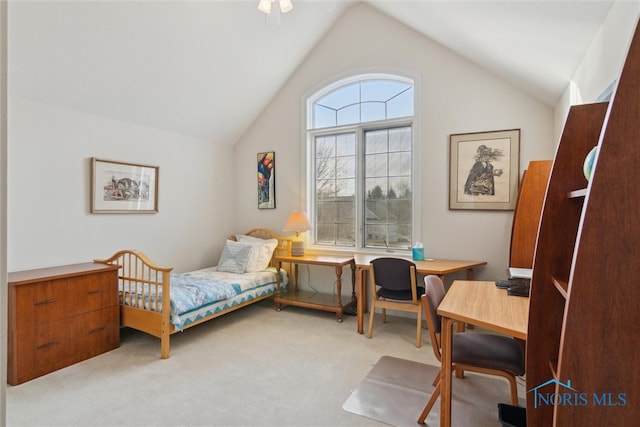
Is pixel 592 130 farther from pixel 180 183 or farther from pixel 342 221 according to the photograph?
pixel 180 183

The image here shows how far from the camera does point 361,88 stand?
13.6 ft

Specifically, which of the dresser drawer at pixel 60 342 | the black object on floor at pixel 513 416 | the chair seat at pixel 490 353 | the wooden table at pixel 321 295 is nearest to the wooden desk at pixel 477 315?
the chair seat at pixel 490 353

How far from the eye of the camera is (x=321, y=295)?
13.7 ft

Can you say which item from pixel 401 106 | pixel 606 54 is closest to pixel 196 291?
pixel 401 106

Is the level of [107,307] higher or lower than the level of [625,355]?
lower

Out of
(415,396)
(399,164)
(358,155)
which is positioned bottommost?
(415,396)

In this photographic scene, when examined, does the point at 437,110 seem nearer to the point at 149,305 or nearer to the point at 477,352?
the point at 477,352

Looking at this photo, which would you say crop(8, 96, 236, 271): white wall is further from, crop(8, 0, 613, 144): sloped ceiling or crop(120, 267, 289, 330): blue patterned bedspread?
crop(120, 267, 289, 330): blue patterned bedspread

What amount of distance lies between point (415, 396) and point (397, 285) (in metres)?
1.07

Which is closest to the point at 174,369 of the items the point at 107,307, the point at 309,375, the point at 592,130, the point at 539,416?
the point at 107,307

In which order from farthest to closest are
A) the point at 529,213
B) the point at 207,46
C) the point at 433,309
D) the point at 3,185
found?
the point at 207,46 → the point at 529,213 → the point at 433,309 → the point at 3,185

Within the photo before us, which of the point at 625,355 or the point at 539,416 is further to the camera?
the point at 539,416

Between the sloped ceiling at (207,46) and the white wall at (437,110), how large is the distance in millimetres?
159

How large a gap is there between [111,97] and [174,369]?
2687 millimetres
